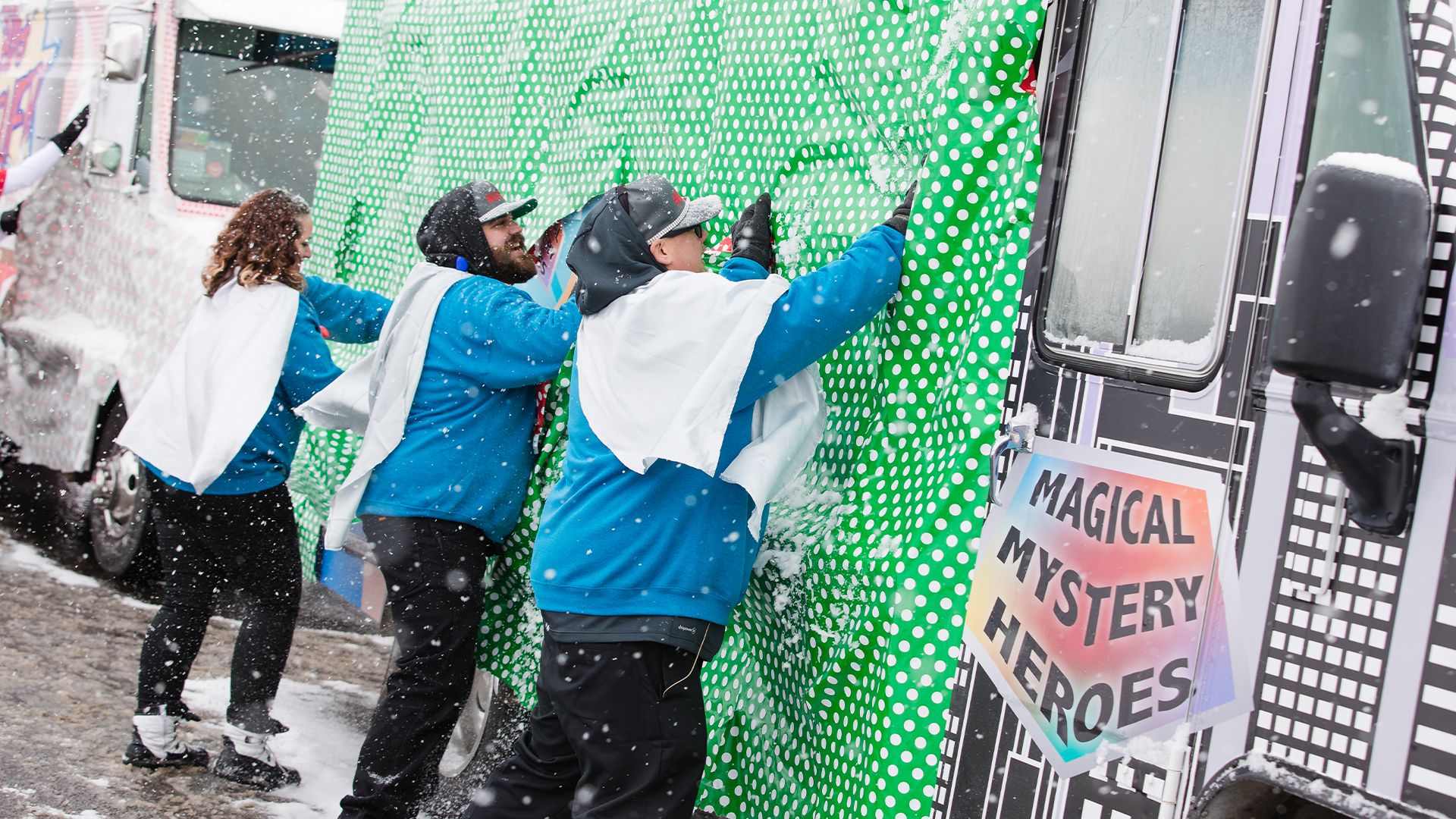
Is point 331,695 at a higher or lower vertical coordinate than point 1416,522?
lower

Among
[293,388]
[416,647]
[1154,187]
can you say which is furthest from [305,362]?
[1154,187]

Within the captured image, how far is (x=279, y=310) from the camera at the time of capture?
13.3 ft

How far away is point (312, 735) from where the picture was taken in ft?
15.9

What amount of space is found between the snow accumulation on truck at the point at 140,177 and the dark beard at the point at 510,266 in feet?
9.33

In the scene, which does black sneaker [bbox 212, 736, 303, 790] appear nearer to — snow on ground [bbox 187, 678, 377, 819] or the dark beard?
snow on ground [bbox 187, 678, 377, 819]

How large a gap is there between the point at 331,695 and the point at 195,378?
5.85 feet

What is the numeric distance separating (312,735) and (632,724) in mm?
2546

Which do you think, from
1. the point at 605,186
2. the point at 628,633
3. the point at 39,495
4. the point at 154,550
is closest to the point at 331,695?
the point at 154,550

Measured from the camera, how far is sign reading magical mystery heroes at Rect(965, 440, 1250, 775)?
203 cm

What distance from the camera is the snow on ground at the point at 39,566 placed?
657 centimetres

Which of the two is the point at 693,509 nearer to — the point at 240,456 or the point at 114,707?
the point at 240,456

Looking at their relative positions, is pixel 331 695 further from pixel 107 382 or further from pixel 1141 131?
pixel 1141 131

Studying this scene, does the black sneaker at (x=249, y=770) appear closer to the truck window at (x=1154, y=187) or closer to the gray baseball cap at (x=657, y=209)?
the gray baseball cap at (x=657, y=209)

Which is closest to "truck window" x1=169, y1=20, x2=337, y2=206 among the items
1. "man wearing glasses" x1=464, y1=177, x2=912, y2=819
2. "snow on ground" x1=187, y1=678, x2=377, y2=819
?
"snow on ground" x1=187, y1=678, x2=377, y2=819
